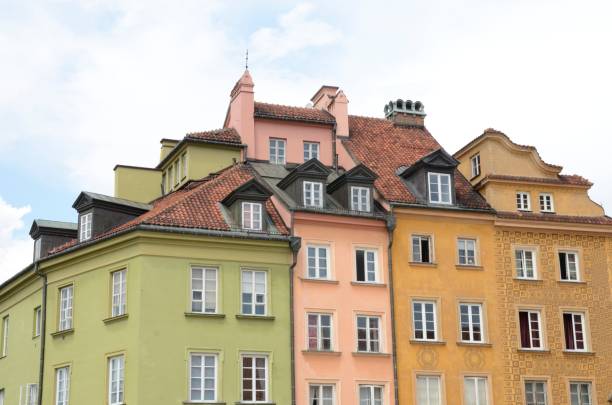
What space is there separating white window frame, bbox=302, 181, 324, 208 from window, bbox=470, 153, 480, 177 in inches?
326

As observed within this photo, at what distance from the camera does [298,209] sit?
132 feet

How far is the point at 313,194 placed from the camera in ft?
136

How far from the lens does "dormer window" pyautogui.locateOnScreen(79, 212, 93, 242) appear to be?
41.0 metres

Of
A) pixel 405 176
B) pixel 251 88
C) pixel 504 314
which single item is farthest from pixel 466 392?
pixel 251 88

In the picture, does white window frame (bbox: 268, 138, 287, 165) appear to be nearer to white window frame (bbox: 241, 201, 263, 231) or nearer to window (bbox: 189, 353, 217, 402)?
white window frame (bbox: 241, 201, 263, 231)

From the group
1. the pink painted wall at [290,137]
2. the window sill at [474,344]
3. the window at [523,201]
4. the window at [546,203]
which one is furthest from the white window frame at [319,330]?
the window at [546,203]

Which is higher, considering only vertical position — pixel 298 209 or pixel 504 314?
pixel 298 209

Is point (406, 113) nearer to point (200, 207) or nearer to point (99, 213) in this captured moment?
point (200, 207)

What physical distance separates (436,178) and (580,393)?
34.0 ft

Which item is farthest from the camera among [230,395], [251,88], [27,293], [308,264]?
[251,88]

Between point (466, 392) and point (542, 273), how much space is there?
6157 millimetres

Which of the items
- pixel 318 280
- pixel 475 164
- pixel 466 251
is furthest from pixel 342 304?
pixel 475 164

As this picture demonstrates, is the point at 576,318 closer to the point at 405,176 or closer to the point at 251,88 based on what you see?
the point at 405,176

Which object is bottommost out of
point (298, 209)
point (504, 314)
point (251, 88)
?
point (504, 314)
